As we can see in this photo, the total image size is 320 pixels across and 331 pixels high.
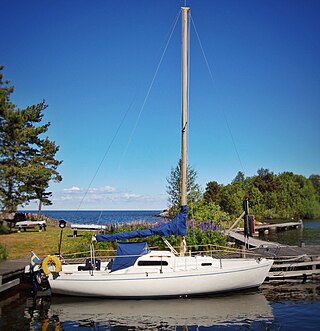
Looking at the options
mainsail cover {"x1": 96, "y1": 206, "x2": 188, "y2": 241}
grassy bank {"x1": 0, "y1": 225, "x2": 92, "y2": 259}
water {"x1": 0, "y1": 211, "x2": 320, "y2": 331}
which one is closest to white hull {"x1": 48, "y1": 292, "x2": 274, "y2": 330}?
water {"x1": 0, "y1": 211, "x2": 320, "y2": 331}

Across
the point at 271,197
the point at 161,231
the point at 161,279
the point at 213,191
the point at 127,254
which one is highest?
the point at 213,191

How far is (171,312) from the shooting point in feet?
51.9

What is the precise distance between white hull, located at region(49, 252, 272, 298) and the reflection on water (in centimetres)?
41

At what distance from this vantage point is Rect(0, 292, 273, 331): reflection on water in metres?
14.3

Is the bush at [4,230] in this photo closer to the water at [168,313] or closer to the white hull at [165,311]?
the water at [168,313]

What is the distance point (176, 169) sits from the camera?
36375 millimetres

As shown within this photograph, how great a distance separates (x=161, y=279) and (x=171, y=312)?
179 cm

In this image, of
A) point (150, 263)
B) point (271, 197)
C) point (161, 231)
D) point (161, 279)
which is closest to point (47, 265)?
point (150, 263)

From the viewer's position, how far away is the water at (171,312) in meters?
14.2

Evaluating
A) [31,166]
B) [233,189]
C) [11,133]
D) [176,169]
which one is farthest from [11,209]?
[233,189]

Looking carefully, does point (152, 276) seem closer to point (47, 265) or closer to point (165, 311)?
point (165, 311)

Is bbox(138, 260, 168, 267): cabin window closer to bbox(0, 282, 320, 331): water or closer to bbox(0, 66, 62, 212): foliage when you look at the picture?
bbox(0, 282, 320, 331): water

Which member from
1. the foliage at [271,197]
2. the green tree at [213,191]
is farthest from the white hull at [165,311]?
the green tree at [213,191]

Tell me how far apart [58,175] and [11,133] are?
1276 centimetres
